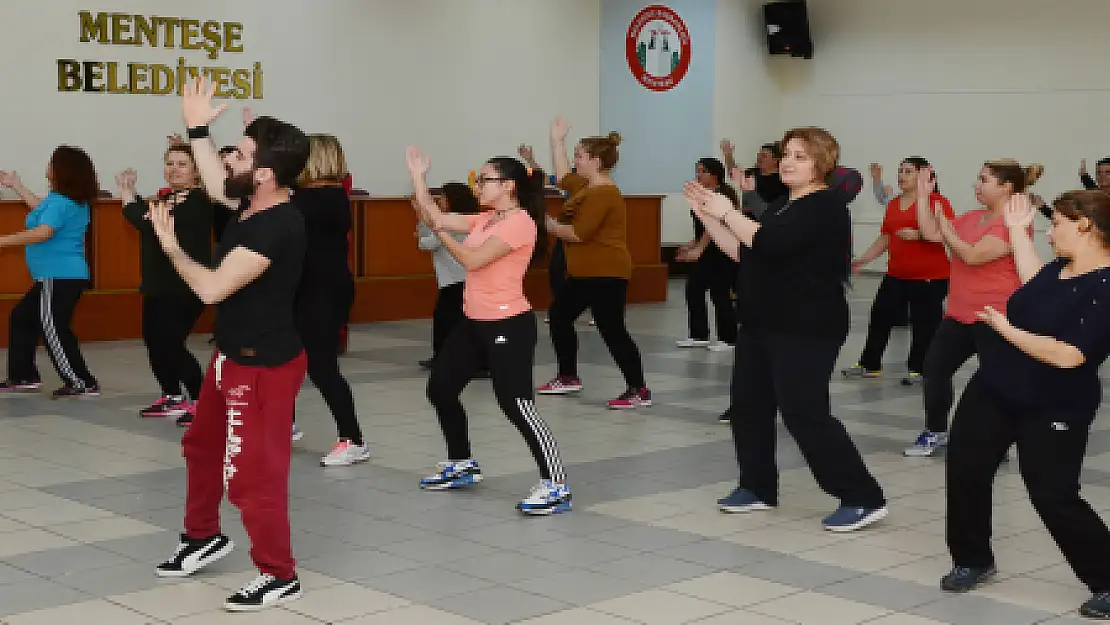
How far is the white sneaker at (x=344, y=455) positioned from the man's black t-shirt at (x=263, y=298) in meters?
2.55

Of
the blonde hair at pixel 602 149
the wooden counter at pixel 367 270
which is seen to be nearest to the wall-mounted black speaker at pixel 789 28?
the wooden counter at pixel 367 270

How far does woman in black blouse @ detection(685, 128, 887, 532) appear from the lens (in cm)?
576

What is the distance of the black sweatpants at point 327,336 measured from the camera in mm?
7164

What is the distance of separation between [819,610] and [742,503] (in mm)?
1507

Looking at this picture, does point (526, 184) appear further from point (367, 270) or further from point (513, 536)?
point (367, 270)

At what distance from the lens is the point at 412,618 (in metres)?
4.82

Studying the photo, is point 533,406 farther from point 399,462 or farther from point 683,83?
point 683,83

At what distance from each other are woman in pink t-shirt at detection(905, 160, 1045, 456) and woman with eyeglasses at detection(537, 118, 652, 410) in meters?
2.32

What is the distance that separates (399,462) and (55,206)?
331 cm

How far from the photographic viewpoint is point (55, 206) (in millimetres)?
9289

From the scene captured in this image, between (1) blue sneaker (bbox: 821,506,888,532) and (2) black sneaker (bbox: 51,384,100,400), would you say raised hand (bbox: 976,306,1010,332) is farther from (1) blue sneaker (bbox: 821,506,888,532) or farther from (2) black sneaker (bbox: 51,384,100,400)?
(2) black sneaker (bbox: 51,384,100,400)

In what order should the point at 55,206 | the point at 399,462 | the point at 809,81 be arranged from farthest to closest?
the point at 809,81 < the point at 55,206 < the point at 399,462

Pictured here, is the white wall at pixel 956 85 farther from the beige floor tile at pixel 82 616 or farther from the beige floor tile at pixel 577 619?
the beige floor tile at pixel 82 616

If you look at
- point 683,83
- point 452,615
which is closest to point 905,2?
point 683,83
